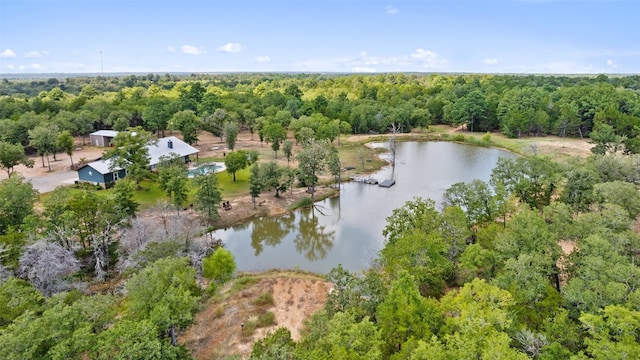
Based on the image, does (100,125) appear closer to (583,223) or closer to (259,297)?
(259,297)

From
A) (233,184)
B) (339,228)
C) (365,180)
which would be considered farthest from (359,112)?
(339,228)

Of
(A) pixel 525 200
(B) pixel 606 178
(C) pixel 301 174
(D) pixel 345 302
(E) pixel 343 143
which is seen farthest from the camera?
(E) pixel 343 143

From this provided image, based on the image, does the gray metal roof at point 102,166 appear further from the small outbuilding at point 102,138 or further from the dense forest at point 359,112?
the small outbuilding at point 102,138

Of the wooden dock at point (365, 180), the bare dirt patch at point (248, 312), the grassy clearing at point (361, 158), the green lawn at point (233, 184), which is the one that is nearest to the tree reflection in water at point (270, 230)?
the bare dirt patch at point (248, 312)

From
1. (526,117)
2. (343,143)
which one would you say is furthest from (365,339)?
(526,117)

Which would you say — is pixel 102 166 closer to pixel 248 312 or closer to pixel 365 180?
pixel 365 180
